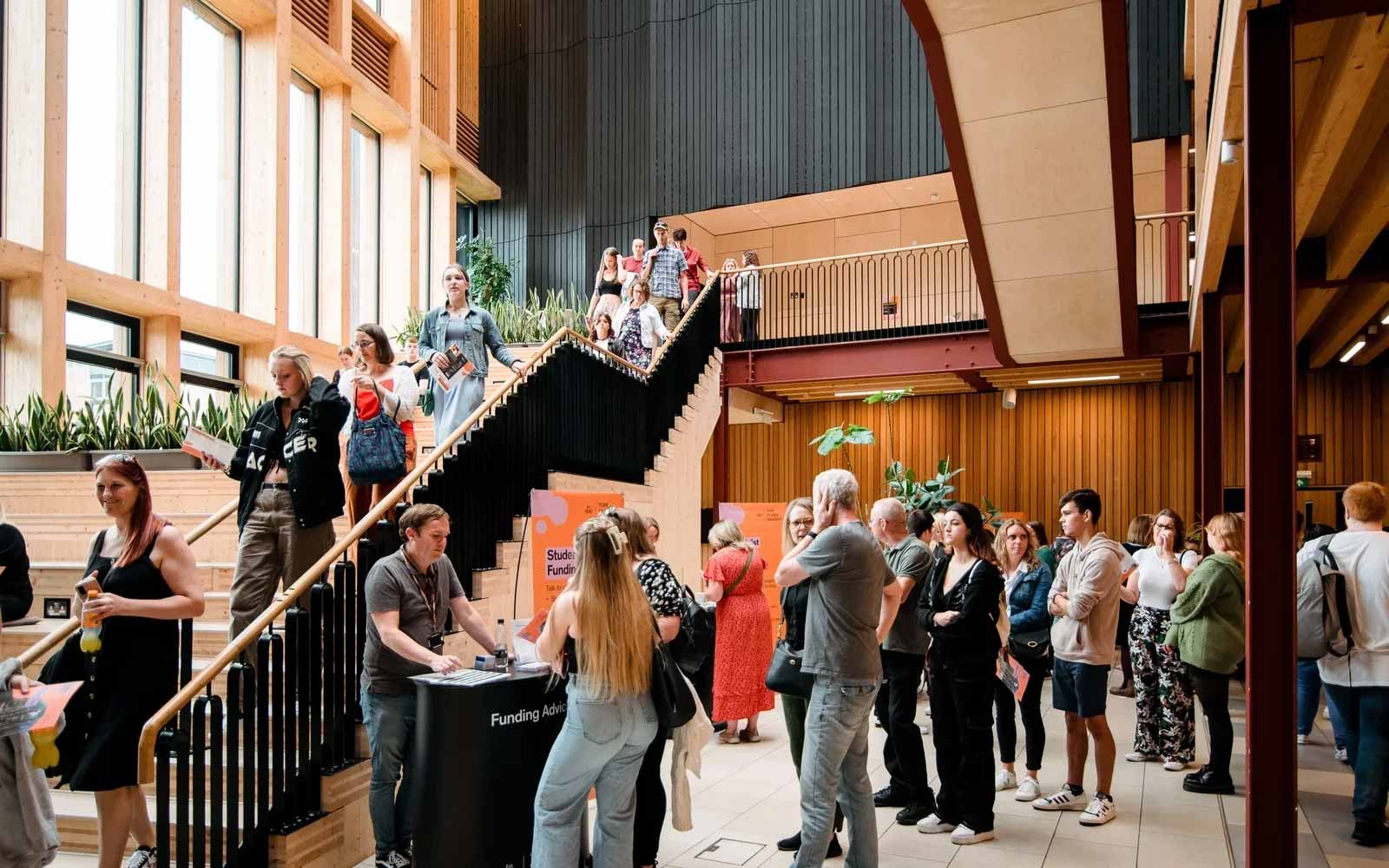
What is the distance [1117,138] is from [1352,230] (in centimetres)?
179

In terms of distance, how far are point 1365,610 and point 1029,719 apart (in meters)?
1.70

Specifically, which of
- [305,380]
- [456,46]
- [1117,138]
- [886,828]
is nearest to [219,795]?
[305,380]

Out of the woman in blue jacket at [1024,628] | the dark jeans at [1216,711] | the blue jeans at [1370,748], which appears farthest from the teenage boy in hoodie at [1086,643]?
the blue jeans at [1370,748]

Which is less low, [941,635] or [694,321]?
[694,321]

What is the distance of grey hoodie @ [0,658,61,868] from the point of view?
2.82m

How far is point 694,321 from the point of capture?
11445 millimetres

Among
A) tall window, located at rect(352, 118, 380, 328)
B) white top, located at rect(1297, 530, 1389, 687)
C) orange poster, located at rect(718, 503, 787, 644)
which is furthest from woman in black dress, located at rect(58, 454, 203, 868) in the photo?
tall window, located at rect(352, 118, 380, 328)

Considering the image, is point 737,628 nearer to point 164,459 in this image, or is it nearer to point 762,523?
point 762,523

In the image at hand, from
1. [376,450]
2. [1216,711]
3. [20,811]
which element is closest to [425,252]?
[376,450]

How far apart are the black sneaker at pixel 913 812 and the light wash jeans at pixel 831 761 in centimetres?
121

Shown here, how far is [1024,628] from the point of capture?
532 cm

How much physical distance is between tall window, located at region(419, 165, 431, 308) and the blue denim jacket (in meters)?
12.8

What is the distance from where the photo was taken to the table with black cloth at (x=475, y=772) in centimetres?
348

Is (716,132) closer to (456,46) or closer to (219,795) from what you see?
(456,46)
